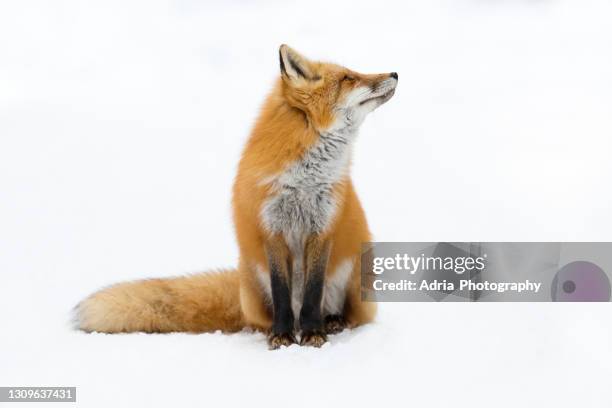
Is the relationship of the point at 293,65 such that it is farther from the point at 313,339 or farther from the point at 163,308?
the point at 163,308

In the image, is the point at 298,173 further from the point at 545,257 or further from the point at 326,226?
the point at 545,257

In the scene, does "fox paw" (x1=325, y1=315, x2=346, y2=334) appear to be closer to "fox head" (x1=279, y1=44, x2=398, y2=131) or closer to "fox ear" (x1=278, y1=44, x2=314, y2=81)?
"fox head" (x1=279, y1=44, x2=398, y2=131)

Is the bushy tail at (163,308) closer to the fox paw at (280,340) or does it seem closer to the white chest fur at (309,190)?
the fox paw at (280,340)

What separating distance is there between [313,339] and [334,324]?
375mm

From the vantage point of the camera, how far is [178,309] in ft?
12.7

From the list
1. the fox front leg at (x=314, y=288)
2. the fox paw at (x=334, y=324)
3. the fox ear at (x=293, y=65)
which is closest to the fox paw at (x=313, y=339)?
the fox front leg at (x=314, y=288)

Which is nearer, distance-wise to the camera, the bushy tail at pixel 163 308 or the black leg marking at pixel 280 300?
the black leg marking at pixel 280 300

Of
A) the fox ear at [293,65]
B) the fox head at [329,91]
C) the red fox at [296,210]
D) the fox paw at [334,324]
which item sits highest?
the fox ear at [293,65]

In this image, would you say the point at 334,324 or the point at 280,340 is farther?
the point at 334,324

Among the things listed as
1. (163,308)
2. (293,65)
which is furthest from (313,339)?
(293,65)

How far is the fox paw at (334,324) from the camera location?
12.6ft

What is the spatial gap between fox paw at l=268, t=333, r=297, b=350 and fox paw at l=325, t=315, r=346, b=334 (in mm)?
339

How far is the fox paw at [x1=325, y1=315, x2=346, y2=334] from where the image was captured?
3.84 metres

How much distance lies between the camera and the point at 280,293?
3.50 meters
